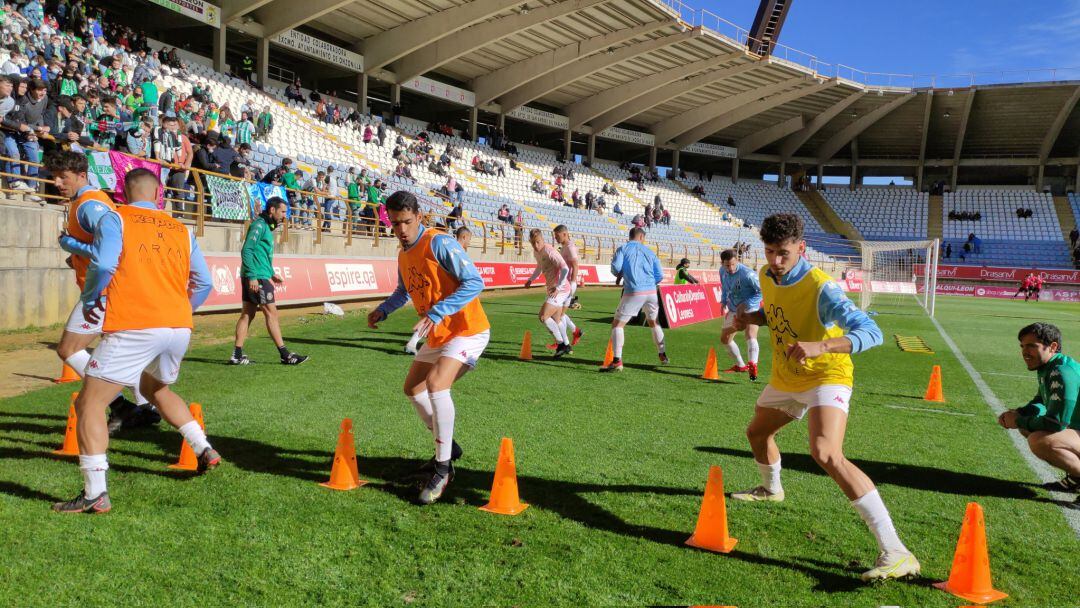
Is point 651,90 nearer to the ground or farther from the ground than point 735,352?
farther from the ground

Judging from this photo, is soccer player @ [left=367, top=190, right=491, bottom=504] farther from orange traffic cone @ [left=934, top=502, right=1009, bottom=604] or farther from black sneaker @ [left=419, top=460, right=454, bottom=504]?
orange traffic cone @ [left=934, top=502, right=1009, bottom=604]

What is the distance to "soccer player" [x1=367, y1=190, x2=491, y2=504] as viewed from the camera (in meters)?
4.36

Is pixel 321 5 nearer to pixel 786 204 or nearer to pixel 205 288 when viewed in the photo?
pixel 205 288

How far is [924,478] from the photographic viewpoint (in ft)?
17.1

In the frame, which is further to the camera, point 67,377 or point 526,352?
point 526,352

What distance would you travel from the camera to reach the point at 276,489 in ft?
Result: 14.3

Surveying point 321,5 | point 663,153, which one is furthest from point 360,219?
point 663,153

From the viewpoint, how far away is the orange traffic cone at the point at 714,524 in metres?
3.71

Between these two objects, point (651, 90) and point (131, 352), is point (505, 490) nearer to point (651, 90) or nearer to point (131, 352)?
point (131, 352)

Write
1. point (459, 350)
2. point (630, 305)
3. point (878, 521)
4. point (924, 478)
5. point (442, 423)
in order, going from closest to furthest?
1. point (878, 521)
2. point (442, 423)
3. point (459, 350)
4. point (924, 478)
5. point (630, 305)

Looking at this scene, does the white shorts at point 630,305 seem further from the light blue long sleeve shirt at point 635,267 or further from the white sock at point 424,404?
the white sock at point 424,404

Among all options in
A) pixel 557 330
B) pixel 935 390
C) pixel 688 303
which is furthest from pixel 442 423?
pixel 688 303

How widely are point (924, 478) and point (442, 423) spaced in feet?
11.8

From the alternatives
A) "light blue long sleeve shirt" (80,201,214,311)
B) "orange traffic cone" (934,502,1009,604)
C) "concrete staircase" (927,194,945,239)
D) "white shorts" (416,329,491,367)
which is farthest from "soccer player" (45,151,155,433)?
"concrete staircase" (927,194,945,239)
